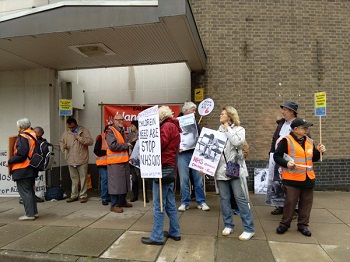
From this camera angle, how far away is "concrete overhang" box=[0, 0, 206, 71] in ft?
18.0

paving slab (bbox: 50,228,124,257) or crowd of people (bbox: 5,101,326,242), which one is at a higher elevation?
crowd of people (bbox: 5,101,326,242)

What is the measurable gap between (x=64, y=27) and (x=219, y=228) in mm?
4301

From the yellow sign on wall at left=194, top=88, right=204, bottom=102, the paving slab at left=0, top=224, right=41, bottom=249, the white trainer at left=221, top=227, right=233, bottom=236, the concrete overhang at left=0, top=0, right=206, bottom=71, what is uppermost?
the concrete overhang at left=0, top=0, right=206, bottom=71

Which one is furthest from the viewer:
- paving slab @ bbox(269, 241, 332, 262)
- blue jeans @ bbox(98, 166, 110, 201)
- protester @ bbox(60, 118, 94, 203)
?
protester @ bbox(60, 118, 94, 203)

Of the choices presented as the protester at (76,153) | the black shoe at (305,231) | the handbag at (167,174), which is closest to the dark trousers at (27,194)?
the protester at (76,153)

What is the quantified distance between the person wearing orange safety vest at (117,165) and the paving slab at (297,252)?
291 cm

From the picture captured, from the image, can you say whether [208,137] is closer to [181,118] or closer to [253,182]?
[181,118]

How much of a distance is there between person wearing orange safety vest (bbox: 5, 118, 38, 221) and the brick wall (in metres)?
4.27

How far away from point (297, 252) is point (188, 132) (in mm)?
2929

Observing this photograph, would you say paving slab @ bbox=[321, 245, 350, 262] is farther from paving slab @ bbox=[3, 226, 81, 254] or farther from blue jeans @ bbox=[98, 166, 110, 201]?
blue jeans @ bbox=[98, 166, 110, 201]

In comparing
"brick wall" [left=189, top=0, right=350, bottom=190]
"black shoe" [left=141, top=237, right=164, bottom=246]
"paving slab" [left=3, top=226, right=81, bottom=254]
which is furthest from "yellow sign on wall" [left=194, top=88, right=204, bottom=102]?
"black shoe" [left=141, top=237, right=164, bottom=246]

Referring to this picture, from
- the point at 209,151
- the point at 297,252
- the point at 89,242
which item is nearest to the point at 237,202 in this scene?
the point at 209,151

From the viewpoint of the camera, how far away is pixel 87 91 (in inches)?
377

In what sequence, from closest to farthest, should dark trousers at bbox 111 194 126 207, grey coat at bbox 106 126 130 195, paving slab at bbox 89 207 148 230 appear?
paving slab at bbox 89 207 148 230, grey coat at bbox 106 126 130 195, dark trousers at bbox 111 194 126 207
